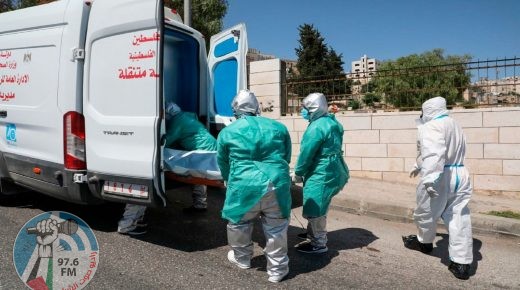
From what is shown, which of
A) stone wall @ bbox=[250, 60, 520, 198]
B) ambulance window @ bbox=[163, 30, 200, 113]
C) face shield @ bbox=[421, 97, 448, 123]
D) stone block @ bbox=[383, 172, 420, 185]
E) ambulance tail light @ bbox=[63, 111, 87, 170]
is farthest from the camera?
stone block @ bbox=[383, 172, 420, 185]

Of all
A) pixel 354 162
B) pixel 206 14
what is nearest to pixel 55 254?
pixel 354 162

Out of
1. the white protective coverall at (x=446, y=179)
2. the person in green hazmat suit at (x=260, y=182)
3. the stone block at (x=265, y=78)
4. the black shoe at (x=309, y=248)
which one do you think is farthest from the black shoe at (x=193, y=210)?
the stone block at (x=265, y=78)

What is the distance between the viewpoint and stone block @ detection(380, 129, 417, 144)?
293 inches

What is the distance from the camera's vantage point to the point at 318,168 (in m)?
4.18

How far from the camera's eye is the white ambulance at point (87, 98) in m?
3.84

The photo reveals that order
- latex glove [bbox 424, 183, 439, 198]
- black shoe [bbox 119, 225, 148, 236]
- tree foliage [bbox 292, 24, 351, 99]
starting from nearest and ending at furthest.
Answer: latex glove [bbox 424, 183, 439, 198] → black shoe [bbox 119, 225, 148, 236] → tree foliage [bbox 292, 24, 351, 99]

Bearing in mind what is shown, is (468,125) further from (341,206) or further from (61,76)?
(61,76)

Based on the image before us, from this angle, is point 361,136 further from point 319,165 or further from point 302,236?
point 319,165

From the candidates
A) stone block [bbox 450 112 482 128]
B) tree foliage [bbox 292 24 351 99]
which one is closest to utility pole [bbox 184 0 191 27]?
stone block [bbox 450 112 482 128]

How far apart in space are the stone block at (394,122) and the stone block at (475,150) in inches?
37.1

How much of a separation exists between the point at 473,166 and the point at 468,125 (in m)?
0.68

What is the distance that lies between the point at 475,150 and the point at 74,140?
603 cm

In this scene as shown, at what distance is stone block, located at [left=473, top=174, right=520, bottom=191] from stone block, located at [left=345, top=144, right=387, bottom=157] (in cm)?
157

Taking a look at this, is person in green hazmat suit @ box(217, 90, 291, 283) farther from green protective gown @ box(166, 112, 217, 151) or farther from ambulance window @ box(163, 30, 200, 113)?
ambulance window @ box(163, 30, 200, 113)
